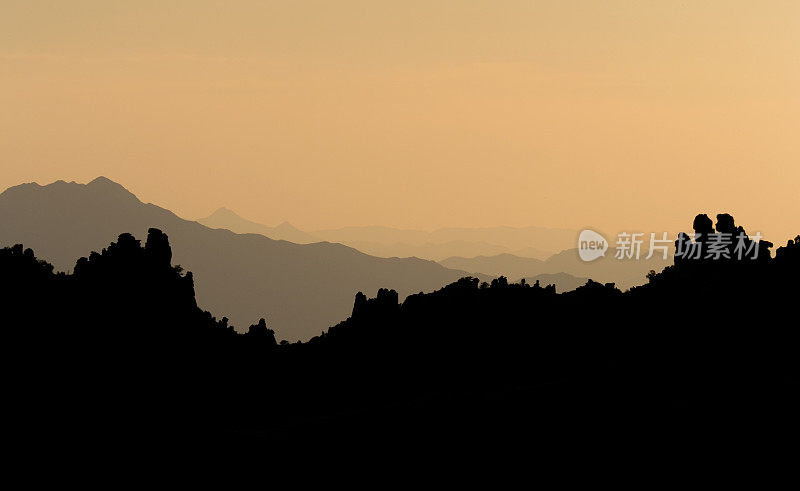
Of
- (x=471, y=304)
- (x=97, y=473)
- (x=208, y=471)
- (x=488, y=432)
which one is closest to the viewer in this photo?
(x=208, y=471)

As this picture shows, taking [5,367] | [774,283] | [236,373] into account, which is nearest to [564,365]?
[774,283]

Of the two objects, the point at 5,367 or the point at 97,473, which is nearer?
the point at 97,473

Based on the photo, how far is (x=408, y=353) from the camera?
556 feet

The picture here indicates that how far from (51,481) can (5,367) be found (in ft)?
173

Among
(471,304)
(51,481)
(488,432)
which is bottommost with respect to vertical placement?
(51,481)

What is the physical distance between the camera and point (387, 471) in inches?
2677

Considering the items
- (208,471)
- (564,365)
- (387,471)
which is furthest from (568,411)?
(564,365)

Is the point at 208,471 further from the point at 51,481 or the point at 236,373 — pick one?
the point at 236,373

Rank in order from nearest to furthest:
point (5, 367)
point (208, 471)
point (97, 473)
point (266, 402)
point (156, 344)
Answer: point (208, 471)
point (97, 473)
point (5, 367)
point (156, 344)
point (266, 402)

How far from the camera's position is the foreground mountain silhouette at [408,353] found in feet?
260

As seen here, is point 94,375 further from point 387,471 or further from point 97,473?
point 387,471

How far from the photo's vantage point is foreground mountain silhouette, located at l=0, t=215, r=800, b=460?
260 ft

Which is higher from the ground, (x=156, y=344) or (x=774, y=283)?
(x=774, y=283)

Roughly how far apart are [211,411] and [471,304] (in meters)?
53.5
